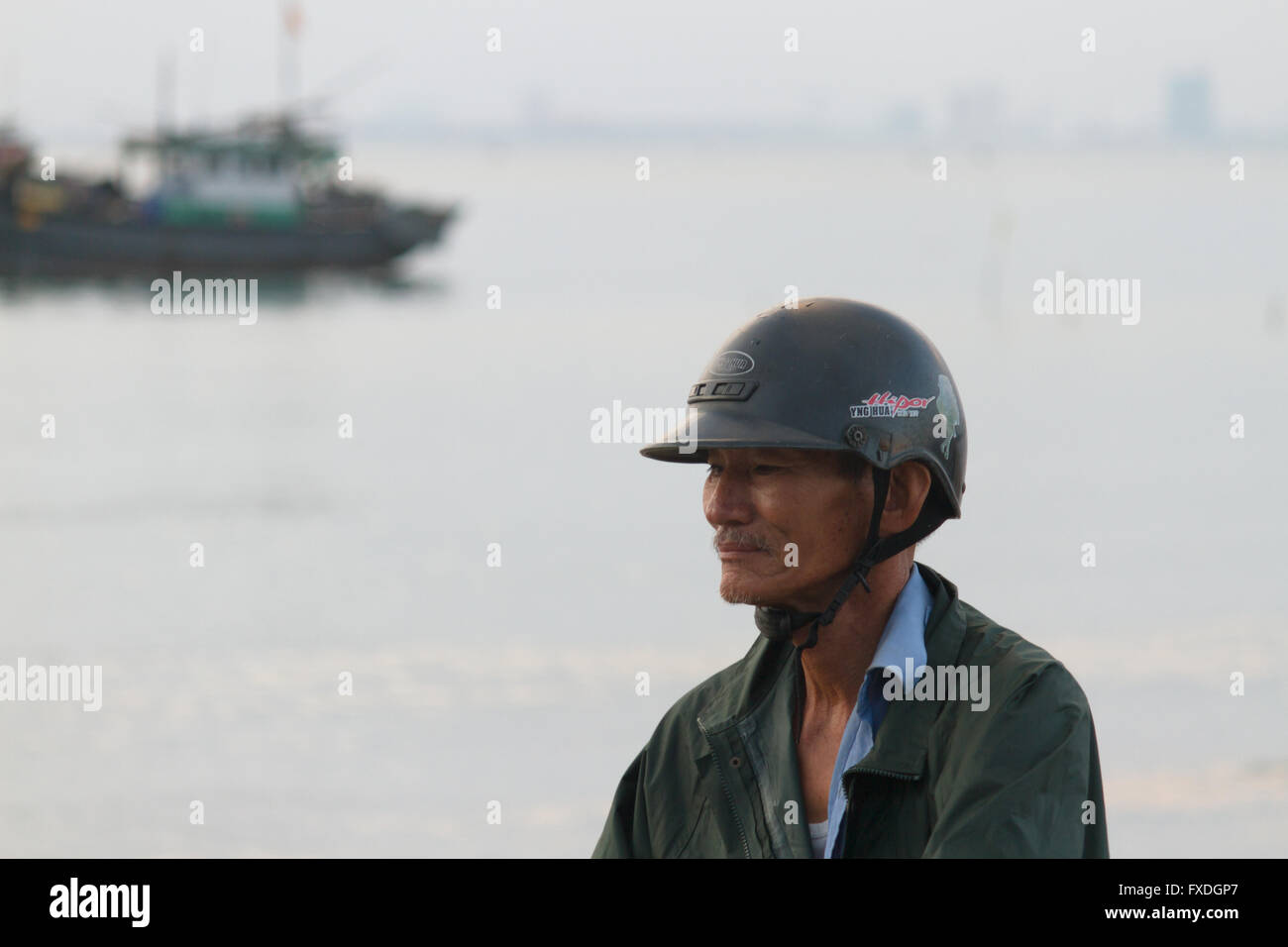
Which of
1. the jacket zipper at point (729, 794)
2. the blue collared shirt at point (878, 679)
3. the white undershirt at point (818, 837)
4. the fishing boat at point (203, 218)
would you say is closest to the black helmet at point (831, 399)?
the blue collared shirt at point (878, 679)

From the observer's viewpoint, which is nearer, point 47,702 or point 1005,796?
point 1005,796

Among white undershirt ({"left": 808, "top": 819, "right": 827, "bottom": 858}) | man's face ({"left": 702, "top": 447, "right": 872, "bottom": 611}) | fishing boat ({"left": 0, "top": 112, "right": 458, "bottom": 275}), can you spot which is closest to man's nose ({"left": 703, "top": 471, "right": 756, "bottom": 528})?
man's face ({"left": 702, "top": 447, "right": 872, "bottom": 611})

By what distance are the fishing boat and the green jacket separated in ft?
244

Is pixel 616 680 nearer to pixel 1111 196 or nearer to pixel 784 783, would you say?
pixel 784 783

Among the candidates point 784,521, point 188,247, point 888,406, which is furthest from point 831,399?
point 188,247

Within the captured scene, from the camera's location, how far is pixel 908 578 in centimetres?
386

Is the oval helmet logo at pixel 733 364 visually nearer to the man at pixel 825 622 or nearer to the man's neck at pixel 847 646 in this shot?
the man at pixel 825 622

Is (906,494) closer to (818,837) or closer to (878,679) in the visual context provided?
(878,679)

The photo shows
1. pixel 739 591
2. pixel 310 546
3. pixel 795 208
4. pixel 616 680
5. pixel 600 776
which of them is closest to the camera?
pixel 739 591

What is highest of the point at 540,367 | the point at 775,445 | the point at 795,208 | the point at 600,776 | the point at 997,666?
the point at 795,208

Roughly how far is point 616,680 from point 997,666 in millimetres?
15180

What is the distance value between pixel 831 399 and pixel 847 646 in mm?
460

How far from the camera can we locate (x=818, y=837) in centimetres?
352
